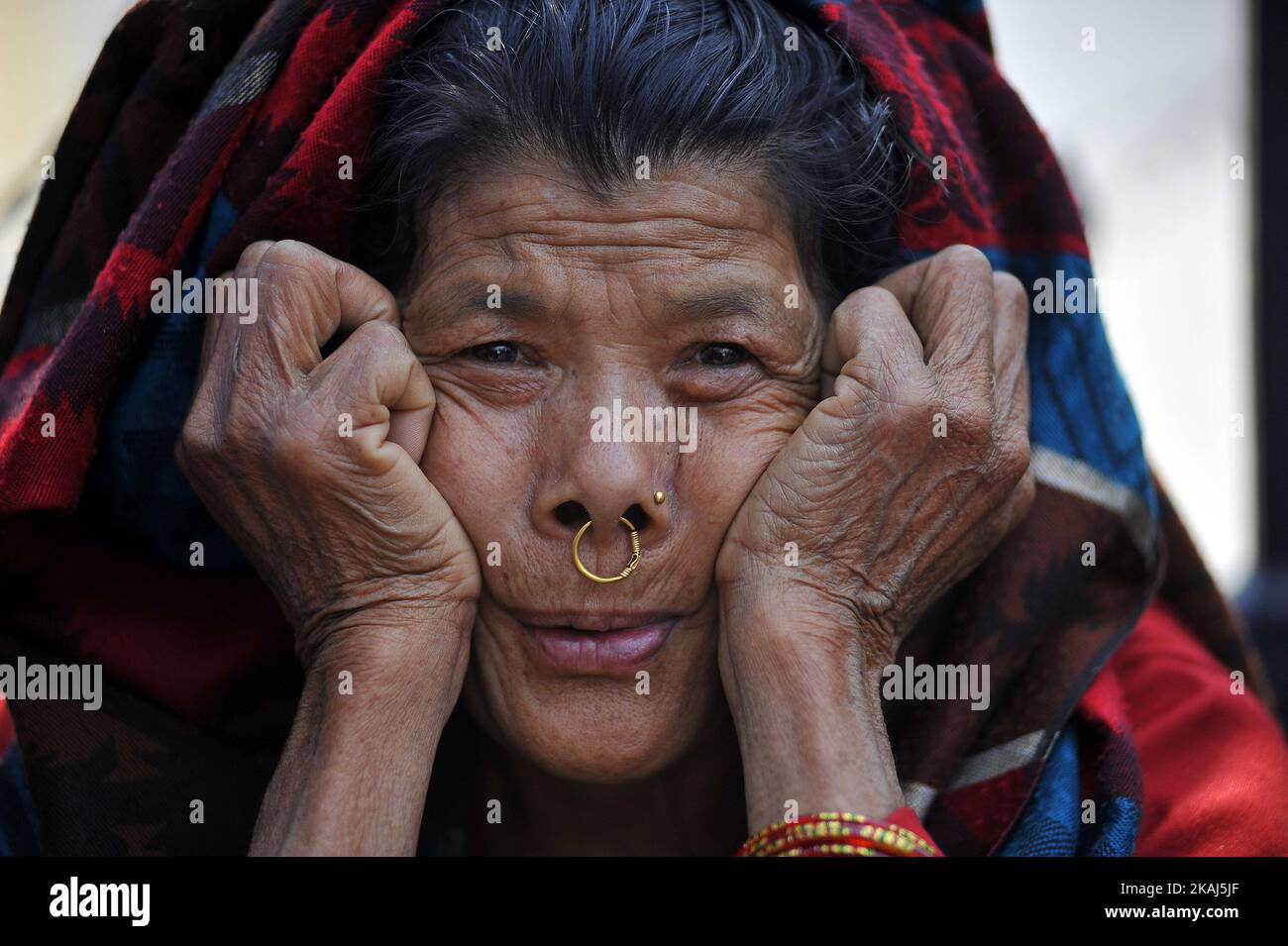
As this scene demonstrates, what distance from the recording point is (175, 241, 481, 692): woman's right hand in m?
1.91

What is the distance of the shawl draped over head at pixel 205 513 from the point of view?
2.07m

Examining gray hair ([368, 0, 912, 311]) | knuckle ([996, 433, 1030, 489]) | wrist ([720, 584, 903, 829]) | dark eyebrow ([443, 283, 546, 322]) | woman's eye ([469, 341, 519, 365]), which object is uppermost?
gray hair ([368, 0, 912, 311])

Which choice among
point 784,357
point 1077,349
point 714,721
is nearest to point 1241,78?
point 1077,349

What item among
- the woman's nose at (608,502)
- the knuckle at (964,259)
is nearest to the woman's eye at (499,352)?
the woman's nose at (608,502)

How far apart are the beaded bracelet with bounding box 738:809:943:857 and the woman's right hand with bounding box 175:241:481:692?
2.02 feet

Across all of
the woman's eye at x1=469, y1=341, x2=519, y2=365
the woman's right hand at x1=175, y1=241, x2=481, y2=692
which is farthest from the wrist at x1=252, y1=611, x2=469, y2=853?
the woman's eye at x1=469, y1=341, x2=519, y2=365

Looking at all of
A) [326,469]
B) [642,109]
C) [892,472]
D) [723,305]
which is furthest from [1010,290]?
[326,469]

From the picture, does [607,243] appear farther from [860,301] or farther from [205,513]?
[205,513]

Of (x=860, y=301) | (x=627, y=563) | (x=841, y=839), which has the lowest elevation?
(x=841, y=839)

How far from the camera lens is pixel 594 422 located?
76.0 inches

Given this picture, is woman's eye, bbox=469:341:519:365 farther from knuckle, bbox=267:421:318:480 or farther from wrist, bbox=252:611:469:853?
wrist, bbox=252:611:469:853

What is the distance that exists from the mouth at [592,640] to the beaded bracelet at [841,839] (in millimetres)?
376

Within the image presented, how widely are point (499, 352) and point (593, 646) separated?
1.77 ft

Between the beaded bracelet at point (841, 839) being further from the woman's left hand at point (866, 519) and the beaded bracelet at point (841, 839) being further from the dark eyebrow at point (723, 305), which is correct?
the dark eyebrow at point (723, 305)
